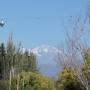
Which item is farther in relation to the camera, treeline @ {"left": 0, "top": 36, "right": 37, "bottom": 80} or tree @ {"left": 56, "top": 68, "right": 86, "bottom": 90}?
treeline @ {"left": 0, "top": 36, "right": 37, "bottom": 80}

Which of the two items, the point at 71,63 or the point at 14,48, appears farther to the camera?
the point at 14,48

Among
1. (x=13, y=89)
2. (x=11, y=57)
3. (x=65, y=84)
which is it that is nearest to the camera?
(x=65, y=84)

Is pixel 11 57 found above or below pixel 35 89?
above

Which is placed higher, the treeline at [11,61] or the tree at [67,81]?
the treeline at [11,61]

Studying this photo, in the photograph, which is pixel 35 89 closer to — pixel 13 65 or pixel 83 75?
pixel 13 65

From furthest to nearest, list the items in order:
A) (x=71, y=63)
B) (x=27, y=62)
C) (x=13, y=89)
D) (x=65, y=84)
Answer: (x=27, y=62)
(x=13, y=89)
(x=65, y=84)
(x=71, y=63)

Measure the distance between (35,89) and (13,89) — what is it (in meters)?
6.30

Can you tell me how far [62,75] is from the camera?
42.4m

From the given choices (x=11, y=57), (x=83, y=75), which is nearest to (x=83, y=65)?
(x=83, y=75)

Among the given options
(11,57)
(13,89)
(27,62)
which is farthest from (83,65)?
(27,62)

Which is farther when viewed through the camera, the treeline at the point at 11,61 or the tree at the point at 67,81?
the treeline at the point at 11,61

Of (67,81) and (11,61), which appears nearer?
(67,81)

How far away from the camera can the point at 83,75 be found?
23047 millimetres

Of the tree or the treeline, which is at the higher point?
the treeline
